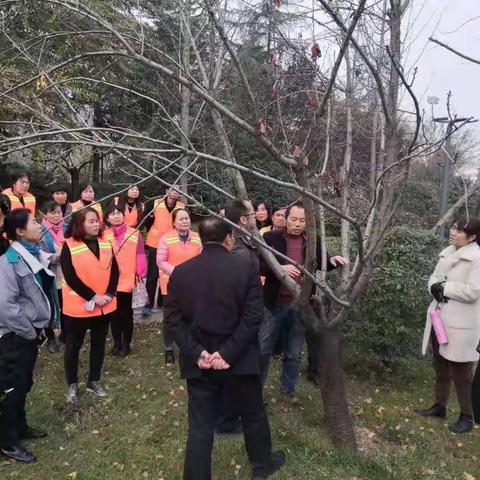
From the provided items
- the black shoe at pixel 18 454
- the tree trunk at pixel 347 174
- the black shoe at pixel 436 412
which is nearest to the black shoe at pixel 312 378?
the black shoe at pixel 436 412

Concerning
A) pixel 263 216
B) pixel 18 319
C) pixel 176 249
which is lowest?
pixel 18 319

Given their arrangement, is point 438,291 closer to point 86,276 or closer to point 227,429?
point 227,429

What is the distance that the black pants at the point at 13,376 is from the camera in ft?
11.7

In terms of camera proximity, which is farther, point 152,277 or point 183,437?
point 152,277

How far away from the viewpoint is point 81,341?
4461 millimetres

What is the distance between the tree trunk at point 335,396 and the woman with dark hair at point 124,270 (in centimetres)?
262

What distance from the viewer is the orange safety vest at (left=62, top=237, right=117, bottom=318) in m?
4.38

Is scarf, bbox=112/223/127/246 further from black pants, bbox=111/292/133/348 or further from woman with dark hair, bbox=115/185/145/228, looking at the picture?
woman with dark hair, bbox=115/185/145/228

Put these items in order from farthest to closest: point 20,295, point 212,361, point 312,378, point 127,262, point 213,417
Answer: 1. point 127,262
2. point 312,378
3. point 20,295
4. point 213,417
5. point 212,361

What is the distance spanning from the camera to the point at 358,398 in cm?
475

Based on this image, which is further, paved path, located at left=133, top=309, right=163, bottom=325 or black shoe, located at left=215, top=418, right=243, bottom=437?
paved path, located at left=133, top=309, right=163, bottom=325

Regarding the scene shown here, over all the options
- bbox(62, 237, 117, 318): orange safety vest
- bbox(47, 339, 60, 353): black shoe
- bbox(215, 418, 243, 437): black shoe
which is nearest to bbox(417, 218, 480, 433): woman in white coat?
bbox(215, 418, 243, 437): black shoe

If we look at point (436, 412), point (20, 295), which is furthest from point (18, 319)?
point (436, 412)

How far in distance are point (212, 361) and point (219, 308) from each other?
12.9 inches
